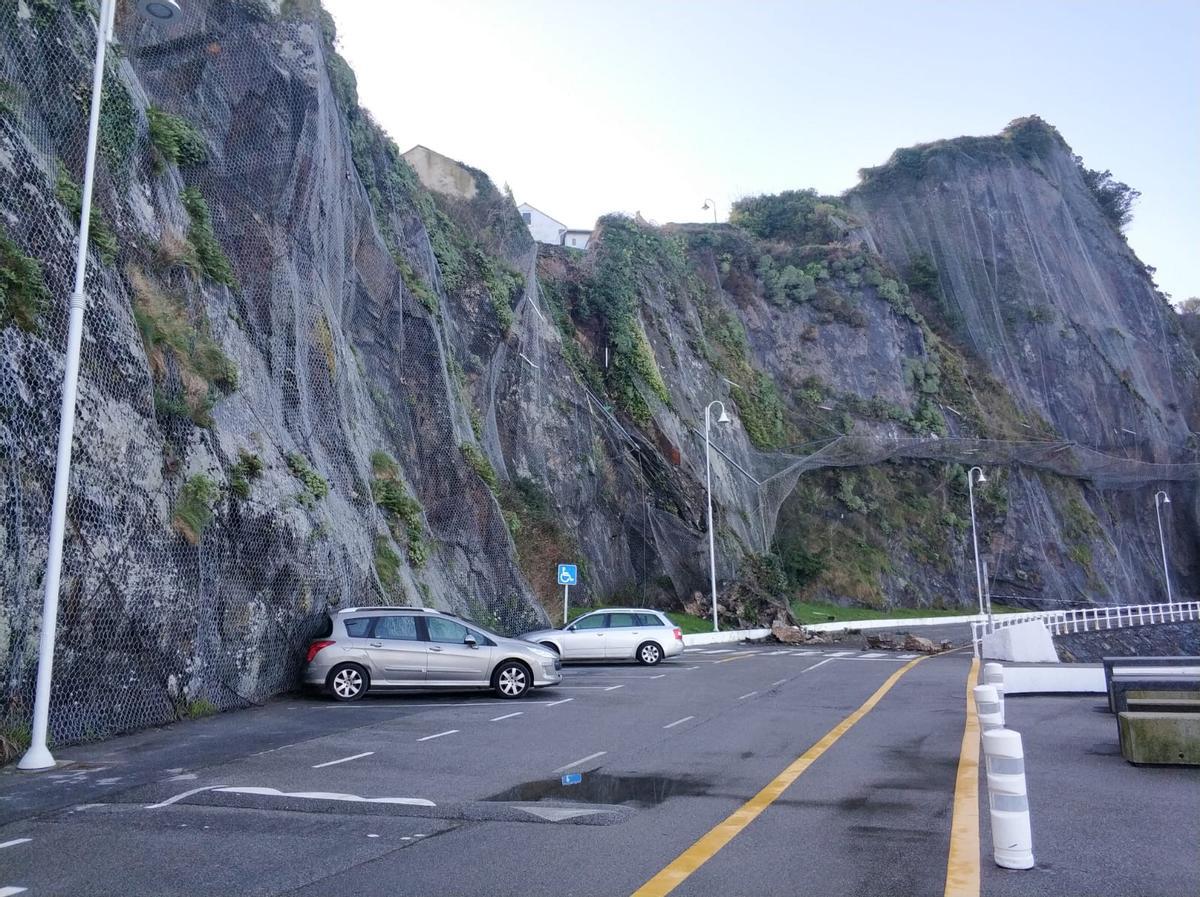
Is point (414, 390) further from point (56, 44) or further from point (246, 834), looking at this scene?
point (246, 834)

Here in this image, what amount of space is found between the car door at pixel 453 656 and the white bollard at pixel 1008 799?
→ 1026cm

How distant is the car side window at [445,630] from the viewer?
14.6 m

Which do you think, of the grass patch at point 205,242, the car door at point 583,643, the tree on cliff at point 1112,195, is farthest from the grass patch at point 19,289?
the tree on cliff at point 1112,195

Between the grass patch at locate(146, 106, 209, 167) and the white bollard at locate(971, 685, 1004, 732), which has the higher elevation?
the grass patch at locate(146, 106, 209, 167)

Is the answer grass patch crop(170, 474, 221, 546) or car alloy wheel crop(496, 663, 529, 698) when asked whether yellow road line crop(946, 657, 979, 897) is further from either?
grass patch crop(170, 474, 221, 546)

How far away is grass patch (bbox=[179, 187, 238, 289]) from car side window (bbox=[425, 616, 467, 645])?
7182mm

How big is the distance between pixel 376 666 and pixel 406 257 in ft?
50.6

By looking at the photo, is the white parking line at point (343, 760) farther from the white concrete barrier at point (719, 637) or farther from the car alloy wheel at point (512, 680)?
the white concrete barrier at point (719, 637)

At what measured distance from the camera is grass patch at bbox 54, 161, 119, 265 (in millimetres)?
12070

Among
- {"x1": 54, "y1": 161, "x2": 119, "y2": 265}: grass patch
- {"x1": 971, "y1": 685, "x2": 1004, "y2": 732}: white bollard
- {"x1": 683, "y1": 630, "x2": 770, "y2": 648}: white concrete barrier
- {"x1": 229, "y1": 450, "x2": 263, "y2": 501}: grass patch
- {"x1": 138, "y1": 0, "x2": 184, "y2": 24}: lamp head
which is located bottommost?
{"x1": 683, "y1": 630, "x2": 770, "y2": 648}: white concrete barrier

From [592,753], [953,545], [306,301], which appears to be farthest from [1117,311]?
[592,753]

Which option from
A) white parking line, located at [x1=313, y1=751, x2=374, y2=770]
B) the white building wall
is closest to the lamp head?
white parking line, located at [x1=313, y1=751, x2=374, y2=770]

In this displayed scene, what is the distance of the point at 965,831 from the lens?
238 inches

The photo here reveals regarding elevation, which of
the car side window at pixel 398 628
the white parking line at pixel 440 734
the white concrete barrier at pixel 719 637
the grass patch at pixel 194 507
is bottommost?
the white concrete barrier at pixel 719 637
